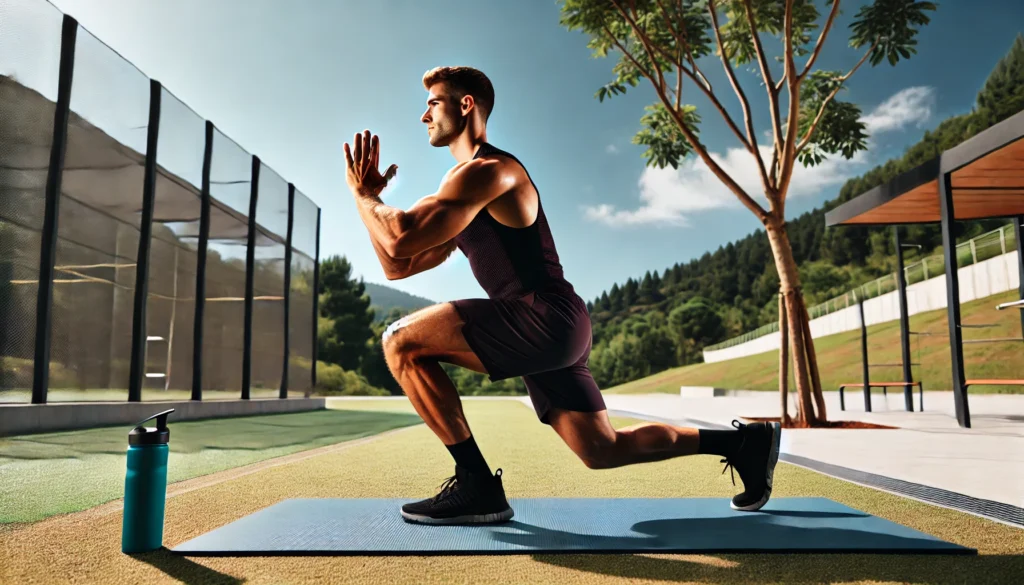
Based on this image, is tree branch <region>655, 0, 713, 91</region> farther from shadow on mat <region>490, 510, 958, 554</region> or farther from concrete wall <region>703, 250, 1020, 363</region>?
concrete wall <region>703, 250, 1020, 363</region>

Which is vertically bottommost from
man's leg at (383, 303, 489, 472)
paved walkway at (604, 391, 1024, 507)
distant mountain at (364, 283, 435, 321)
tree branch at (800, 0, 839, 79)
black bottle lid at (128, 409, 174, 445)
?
paved walkway at (604, 391, 1024, 507)

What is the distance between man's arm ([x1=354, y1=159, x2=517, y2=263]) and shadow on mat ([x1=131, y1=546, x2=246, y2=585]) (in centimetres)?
114

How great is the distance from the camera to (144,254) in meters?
8.76

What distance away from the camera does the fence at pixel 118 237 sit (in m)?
6.83

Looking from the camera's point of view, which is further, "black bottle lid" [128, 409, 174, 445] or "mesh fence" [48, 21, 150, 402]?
"mesh fence" [48, 21, 150, 402]

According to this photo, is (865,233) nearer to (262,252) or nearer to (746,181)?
(746,181)

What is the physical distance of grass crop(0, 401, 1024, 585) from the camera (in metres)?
1.99

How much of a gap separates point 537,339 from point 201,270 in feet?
30.1

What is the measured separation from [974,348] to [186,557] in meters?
25.4

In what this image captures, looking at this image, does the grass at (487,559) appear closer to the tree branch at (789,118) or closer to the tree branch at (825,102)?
the tree branch at (789,118)

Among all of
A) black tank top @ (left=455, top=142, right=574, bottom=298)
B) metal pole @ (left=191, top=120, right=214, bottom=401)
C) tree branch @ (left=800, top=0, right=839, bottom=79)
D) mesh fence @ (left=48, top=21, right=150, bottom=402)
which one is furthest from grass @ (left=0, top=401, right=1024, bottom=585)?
metal pole @ (left=191, top=120, right=214, bottom=401)

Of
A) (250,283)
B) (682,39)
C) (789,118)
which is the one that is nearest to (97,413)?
(250,283)

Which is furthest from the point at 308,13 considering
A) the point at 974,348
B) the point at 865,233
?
the point at 865,233

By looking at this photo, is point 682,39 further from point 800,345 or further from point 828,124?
point 800,345
